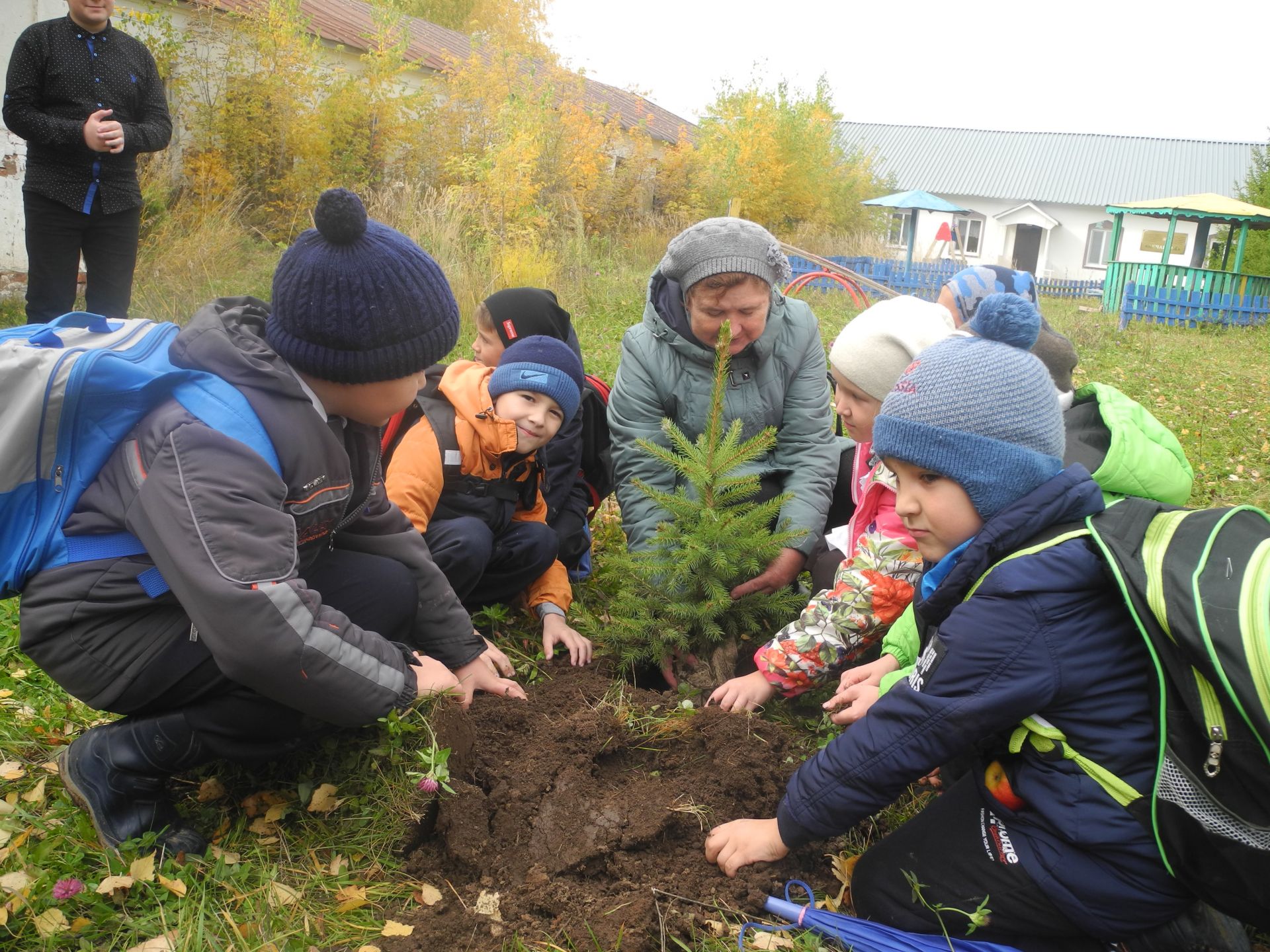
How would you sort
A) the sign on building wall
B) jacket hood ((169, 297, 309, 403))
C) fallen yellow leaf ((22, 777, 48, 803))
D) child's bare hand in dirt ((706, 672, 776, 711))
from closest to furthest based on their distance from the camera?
1. jacket hood ((169, 297, 309, 403))
2. fallen yellow leaf ((22, 777, 48, 803))
3. child's bare hand in dirt ((706, 672, 776, 711))
4. the sign on building wall

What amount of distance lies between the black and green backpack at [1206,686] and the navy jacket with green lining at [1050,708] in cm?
6

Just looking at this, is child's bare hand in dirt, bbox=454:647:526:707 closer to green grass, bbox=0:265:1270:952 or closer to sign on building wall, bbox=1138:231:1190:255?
green grass, bbox=0:265:1270:952

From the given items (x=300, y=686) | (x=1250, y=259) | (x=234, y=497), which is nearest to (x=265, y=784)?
(x=300, y=686)

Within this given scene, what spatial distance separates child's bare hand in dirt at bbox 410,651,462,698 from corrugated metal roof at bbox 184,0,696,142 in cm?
1529

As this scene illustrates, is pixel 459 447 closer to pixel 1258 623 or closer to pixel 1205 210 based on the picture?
pixel 1258 623

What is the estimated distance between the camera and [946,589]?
6.59 ft

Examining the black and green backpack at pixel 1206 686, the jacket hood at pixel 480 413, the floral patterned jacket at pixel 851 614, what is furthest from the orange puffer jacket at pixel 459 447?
the black and green backpack at pixel 1206 686

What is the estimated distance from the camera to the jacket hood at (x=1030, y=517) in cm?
191

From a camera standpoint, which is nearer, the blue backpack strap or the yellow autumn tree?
the blue backpack strap

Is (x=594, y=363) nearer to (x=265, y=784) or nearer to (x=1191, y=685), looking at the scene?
(x=265, y=784)

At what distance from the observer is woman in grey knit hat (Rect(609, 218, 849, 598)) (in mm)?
3395

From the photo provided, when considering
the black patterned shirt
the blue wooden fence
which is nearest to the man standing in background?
the black patterned shirt

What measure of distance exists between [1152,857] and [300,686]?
5.73ft

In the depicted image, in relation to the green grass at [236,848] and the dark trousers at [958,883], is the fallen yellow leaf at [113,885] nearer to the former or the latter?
the green grass at [236,848]
